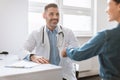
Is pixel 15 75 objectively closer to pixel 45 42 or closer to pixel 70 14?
pixel 45 42

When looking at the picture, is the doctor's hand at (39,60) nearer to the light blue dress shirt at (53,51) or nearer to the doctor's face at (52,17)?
the light blue dress shirt at (53,51)

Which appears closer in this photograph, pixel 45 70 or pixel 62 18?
pixel 45 70

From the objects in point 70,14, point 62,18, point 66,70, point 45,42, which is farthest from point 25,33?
point 70,14

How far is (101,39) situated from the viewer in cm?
111

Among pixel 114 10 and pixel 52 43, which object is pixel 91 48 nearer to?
pixel 114 10

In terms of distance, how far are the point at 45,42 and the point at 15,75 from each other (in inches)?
42.1

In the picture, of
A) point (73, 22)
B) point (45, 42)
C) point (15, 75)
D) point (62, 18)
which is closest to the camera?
point (15, 75)

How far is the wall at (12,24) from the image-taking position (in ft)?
7.50

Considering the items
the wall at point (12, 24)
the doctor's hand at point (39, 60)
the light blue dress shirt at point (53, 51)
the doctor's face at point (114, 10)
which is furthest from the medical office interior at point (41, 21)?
the doctor's face at point (114, 10)

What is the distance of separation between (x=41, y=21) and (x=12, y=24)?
3.06ft

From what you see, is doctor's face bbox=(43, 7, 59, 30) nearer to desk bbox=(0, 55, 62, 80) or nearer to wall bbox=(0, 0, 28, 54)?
wall bbox=(0, 0, 28, 54)

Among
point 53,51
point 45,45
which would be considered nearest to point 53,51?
point 53,51

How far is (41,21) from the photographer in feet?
10.7

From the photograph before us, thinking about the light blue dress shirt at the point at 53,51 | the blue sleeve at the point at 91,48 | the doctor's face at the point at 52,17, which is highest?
the doctor's face at the point at 52,17
